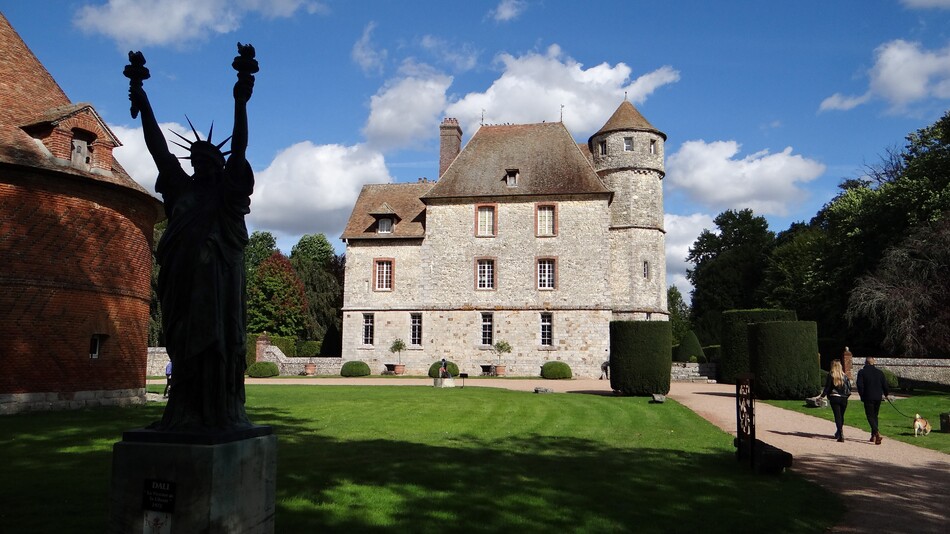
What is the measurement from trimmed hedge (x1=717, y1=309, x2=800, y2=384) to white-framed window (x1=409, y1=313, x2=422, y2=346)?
49.0ft

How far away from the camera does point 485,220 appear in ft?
115

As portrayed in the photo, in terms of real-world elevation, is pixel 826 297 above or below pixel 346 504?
above

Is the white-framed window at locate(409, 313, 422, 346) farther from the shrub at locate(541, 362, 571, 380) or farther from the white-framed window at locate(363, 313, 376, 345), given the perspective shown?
the shrub at locate(541, 362, 571, 380)

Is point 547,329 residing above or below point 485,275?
below

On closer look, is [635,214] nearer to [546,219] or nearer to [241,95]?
[546,219]

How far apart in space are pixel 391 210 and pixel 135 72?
30750 mm

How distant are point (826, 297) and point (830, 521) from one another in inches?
1352

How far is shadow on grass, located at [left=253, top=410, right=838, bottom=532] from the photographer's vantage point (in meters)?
6.25

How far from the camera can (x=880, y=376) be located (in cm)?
1193

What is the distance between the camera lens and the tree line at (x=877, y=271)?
26.8 meters

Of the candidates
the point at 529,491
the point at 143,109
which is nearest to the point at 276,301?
the point at 529,491

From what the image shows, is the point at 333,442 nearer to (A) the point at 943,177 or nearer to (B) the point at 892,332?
(B) the point at 892,332

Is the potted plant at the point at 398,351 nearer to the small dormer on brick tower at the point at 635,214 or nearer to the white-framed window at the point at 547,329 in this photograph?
the white-framed window at the point at 547,329

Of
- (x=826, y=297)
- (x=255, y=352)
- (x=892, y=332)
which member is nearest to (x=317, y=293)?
(x=255, y=352)
